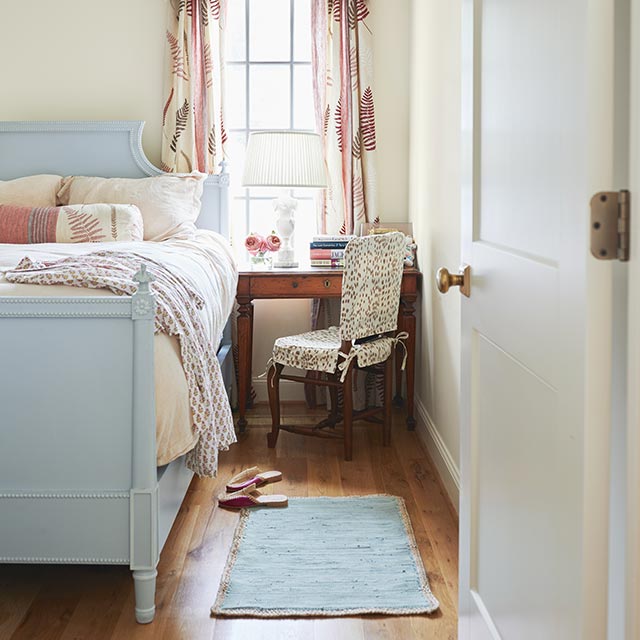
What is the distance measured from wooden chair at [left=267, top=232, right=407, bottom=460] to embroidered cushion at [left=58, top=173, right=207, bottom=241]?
82cm

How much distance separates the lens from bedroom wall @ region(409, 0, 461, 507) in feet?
10.3

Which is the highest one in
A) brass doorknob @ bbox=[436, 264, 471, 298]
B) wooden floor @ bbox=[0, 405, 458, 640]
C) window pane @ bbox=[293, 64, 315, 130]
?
window pane @ bbox=[293, 64, 315, 130]

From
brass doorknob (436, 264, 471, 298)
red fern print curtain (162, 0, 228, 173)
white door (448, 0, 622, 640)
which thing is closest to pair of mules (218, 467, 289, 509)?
white door (448, 0, 622, 640)

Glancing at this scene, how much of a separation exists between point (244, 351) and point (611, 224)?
3119 millimetres

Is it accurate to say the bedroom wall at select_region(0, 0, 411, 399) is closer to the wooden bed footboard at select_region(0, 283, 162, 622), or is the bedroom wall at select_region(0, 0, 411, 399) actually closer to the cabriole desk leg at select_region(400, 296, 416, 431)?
the cabriole desk leg at select_region(400, 296, 416, 431)

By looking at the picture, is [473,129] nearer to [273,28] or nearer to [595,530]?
[595,530]

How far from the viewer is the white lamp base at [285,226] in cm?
417

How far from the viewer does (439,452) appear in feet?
11.1

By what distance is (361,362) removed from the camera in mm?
3535

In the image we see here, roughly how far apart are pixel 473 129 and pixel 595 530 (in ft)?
2.65

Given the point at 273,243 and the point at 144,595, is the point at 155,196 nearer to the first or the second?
the point at 273,243

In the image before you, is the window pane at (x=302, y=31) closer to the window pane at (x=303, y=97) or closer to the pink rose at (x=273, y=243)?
the window pane at (x=303, y=97)

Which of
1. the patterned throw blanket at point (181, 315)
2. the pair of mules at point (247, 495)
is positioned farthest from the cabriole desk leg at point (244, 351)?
the patterned throw blanket at point (181, 315)

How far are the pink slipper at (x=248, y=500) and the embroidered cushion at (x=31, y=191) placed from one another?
72.0 inches
